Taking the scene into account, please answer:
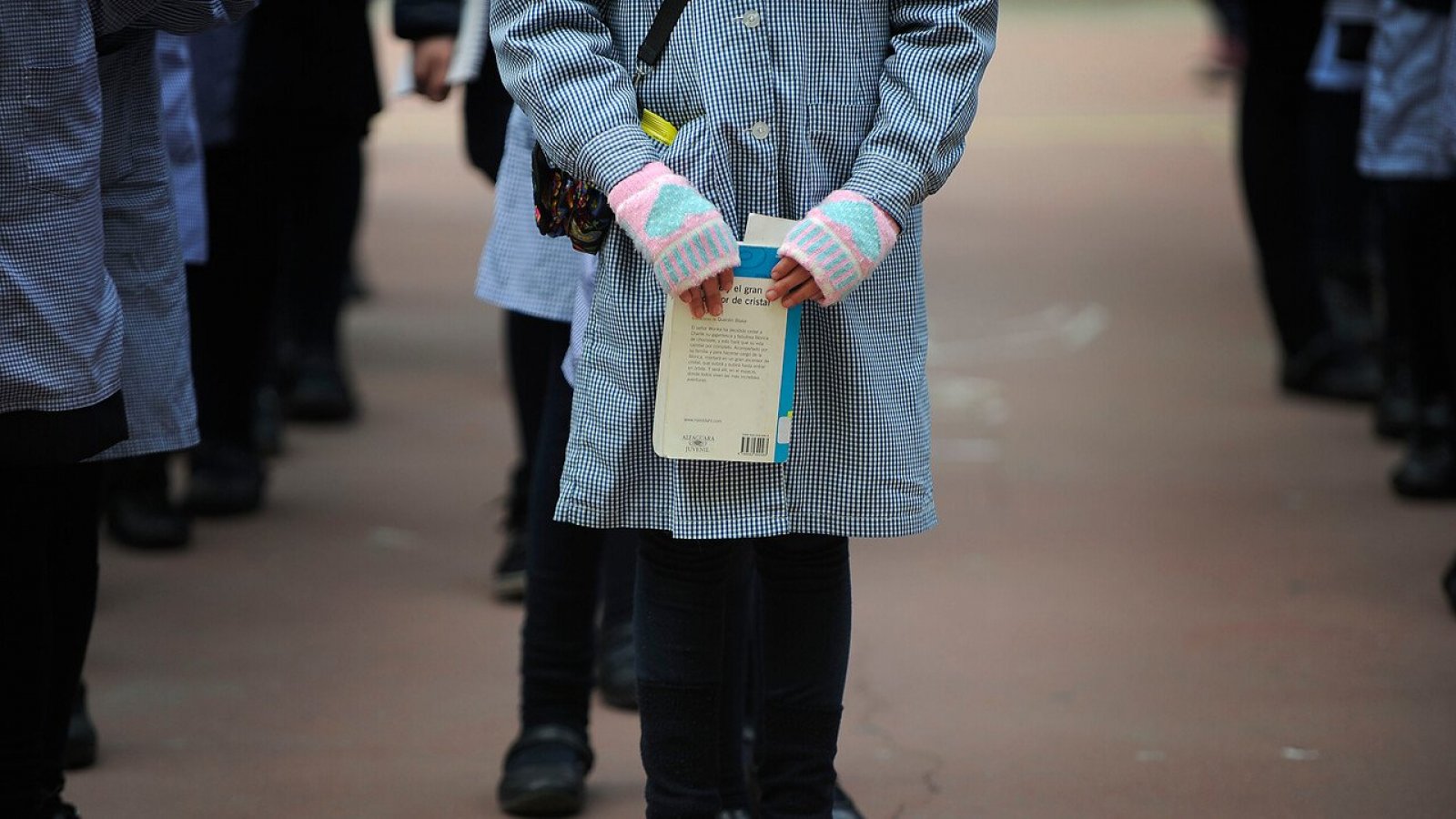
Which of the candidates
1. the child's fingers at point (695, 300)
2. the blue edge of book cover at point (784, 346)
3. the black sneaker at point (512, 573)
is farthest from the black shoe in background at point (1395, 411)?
the child's fingers at point (695, 300)

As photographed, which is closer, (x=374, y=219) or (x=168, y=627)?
(x=168, y=627)

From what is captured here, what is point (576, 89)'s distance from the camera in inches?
96.0

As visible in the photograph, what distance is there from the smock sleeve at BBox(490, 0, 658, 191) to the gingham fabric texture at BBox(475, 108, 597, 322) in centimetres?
65

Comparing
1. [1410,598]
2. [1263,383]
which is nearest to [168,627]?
[1410,598]

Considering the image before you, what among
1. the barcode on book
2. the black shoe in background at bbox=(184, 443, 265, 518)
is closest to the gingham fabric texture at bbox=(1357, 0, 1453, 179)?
the barcode on book

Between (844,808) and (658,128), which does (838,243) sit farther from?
(844,808)

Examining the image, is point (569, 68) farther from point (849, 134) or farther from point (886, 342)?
point (886, 342)

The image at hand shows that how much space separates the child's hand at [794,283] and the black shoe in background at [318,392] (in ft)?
11.8

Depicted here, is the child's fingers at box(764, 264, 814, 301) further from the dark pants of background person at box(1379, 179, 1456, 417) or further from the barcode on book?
the dark pants of background person at box(1379, 179, 1456, 417)

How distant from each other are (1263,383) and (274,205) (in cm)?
320

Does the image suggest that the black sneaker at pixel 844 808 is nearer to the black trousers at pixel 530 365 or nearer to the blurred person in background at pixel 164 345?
the black trousers at pixel 530 365

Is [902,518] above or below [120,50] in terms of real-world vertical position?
below

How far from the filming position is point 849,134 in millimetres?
2516

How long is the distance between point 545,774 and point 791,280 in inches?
41.2
